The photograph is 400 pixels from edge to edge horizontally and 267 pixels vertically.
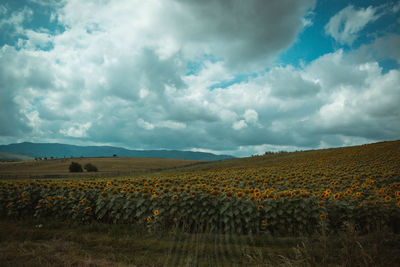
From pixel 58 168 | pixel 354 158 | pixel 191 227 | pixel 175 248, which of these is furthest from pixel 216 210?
pixel 58 168

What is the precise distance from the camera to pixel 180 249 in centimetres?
567

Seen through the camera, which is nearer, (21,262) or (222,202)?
(21,262)

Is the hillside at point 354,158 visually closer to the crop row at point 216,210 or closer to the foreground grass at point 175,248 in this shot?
the crop row at point 216,210

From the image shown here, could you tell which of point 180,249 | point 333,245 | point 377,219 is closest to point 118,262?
point 180,249

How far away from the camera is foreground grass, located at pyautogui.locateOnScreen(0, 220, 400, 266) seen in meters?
4.66

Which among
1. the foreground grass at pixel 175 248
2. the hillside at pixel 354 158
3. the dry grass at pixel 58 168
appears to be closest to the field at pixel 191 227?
the foreground grass at pixel 175 248

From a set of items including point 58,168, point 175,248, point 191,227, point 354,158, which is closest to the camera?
point 175,248

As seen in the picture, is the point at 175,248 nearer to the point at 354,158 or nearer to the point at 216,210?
the point at 216,210

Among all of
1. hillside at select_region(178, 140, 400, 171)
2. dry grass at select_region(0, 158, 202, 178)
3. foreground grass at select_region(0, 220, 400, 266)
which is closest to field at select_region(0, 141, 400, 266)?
foreground grass at select_region(0, 220, 400, 266)

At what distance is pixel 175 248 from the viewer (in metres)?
5.73

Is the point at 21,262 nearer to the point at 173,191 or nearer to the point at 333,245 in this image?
the point at 173,191

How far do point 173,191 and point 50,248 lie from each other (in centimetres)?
392

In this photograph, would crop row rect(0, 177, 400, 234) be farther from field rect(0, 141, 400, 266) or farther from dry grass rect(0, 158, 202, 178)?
dry grass rect(0, 158, 202, 178)

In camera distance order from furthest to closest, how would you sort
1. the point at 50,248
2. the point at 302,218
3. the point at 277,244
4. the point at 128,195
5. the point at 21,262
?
1. the point at 128,195
2. the point at 302,218
3. the point at 277,244
4. the point at 50,248
5. the point at 21,262
